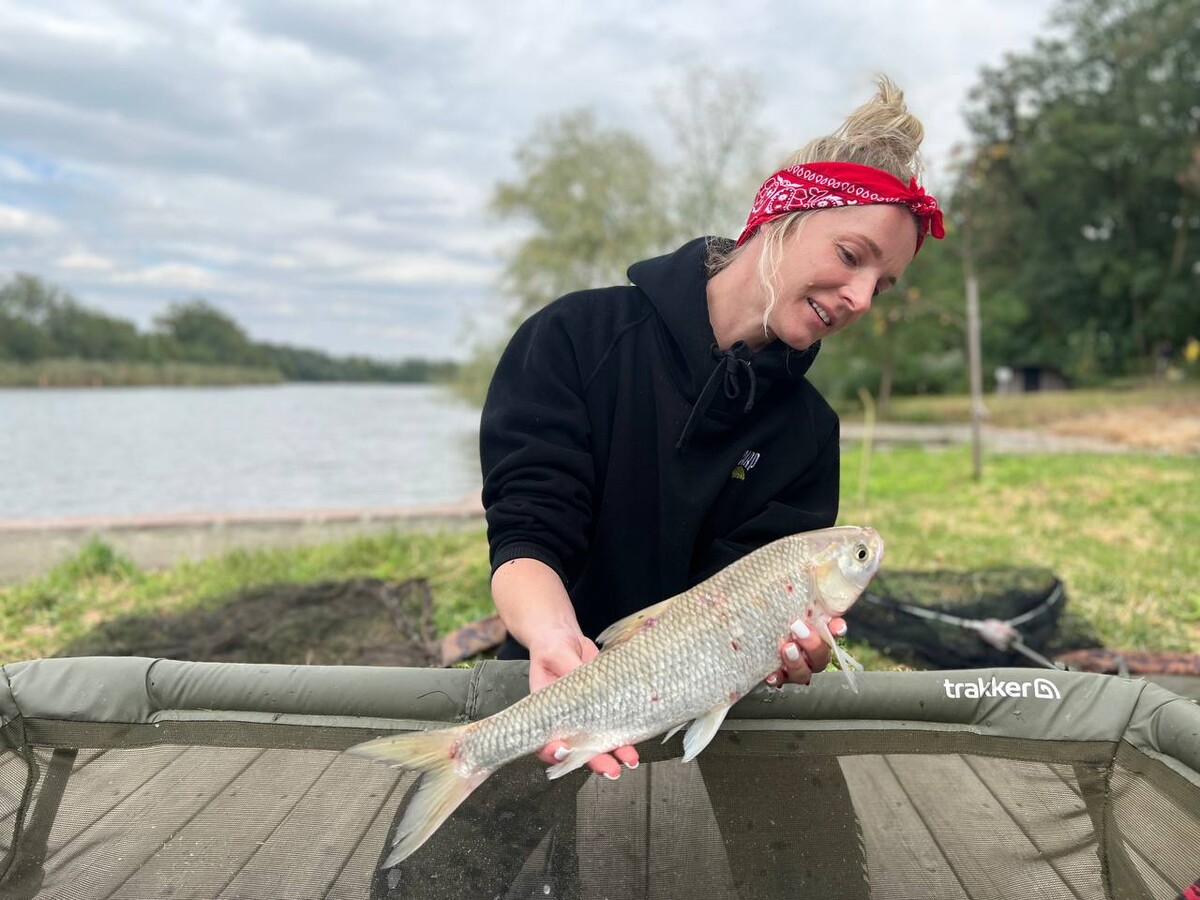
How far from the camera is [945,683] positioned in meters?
1.71

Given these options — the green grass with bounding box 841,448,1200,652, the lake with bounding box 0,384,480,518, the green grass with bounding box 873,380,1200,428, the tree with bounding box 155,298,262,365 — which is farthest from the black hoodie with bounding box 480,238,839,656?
the tree with bounding box 155,298,262,365

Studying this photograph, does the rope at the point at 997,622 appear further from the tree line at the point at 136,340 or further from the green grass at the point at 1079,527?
the tree line at the point at 136,340

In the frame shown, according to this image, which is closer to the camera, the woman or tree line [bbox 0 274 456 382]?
the woman

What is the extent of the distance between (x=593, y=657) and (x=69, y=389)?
174 feet

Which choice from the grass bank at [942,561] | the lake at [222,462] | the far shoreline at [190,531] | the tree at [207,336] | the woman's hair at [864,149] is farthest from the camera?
the tree at [207,336]

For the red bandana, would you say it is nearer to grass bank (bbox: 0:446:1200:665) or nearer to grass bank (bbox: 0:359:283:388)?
grass bank (bbox: 0:446:1200:665)

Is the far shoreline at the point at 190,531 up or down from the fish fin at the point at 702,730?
down

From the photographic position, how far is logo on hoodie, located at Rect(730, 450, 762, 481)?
71.6 inches

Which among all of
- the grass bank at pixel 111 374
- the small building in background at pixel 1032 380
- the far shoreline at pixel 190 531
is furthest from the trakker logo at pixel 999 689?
the grass bank at pixel 111 374

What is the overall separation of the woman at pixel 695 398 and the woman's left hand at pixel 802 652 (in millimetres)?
13

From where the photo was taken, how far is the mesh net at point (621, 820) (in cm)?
151

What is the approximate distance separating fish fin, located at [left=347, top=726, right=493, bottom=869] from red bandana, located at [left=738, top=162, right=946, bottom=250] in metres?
1.10

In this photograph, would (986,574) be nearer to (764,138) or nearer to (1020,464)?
(1020,464)

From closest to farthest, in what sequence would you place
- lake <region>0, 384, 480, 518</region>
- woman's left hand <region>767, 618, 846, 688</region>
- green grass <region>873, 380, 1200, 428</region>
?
woman's left hand <region>767, 618, 846, 688</region>
lake <region>0, 384, 480, 518</region>
green grass <region>873, 380, 1200, 428</region>
